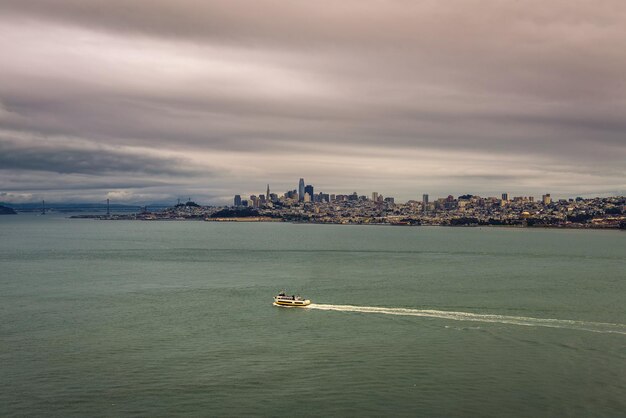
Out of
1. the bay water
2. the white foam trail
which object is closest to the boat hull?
the bay water

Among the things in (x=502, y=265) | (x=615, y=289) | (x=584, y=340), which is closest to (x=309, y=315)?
(x=584, y=340)

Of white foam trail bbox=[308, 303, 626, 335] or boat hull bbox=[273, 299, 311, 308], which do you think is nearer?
white foam trail bbox=[308, 303, 626, 335]

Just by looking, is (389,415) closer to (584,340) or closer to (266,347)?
(266,347)

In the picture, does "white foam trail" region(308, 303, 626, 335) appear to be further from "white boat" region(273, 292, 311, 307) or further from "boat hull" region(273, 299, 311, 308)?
"white boat" region(273, 292, 311, 307)

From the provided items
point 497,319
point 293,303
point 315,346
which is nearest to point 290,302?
point 293,303

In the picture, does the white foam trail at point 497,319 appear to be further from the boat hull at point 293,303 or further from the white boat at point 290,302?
the white boat at point 290,302

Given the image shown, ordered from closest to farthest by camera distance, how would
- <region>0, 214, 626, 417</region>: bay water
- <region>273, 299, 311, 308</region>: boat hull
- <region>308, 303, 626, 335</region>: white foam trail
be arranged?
<region>0, 214, 626, 417</region>: bay water
<region>308, 303, 626, 335</region>: white foam trail
<region>273, 299, 311, 308</region>: boat hull

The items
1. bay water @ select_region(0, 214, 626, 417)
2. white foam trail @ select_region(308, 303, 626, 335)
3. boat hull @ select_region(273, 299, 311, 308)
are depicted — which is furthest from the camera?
boat hull @ select_region(273, 299, 311, 308)
